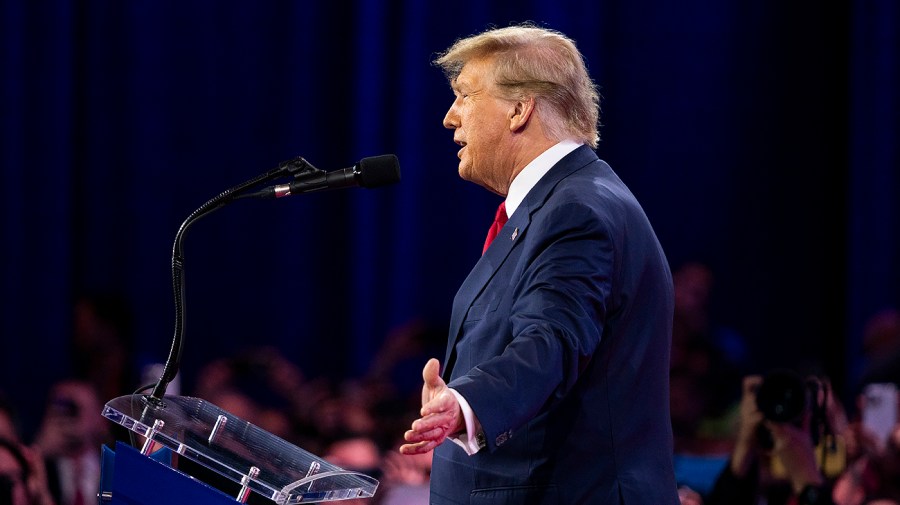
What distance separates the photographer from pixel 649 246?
192cm

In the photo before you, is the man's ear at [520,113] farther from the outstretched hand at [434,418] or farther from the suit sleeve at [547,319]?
the outstretched hand at [434,418]

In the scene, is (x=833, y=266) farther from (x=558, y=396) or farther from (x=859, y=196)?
(x=558, y=396)

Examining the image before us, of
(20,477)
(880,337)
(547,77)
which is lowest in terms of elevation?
(880,337)

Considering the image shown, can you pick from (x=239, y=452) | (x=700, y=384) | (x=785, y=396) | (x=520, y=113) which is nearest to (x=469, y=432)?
(x=239, y=452)

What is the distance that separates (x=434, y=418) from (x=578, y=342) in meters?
0.26

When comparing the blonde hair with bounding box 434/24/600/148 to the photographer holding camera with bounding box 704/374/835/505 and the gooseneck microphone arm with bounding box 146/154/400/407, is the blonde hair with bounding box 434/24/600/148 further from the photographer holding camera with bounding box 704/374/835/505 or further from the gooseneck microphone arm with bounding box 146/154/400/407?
the photographer holding camera with bounding box 704/374/835/505

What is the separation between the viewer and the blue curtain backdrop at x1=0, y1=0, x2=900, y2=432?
546 cm

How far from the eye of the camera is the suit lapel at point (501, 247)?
1.95m

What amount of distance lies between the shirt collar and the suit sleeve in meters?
0.17

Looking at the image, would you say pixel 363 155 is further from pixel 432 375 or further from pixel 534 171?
pixel 432 375

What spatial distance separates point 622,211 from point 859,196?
173 inches

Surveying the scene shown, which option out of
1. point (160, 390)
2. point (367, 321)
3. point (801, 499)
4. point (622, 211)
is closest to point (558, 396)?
point (622, 211)

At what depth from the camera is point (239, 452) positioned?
1712 millimetres

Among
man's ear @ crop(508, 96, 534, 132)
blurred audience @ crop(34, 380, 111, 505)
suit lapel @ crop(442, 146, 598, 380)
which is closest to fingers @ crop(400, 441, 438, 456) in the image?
suit lapel @ crop(442, 146, 598, 380)
